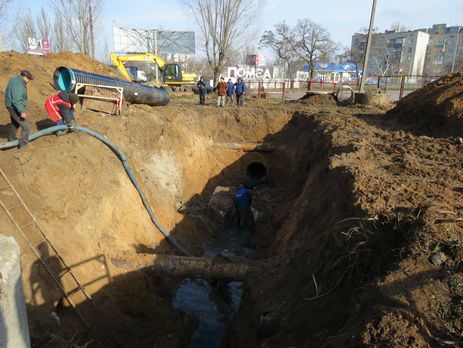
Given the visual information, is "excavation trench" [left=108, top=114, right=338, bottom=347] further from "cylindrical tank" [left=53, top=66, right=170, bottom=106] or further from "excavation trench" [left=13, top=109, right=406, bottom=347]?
"cylindrical tank" [left=53, top=66, right=170, bottom=106]

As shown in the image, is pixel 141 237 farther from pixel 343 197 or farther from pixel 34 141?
pixel 343 197

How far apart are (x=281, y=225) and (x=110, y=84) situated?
327 inches

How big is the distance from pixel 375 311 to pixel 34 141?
348 inches

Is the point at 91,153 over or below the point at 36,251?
over

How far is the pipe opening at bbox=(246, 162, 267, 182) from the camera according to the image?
733 inches

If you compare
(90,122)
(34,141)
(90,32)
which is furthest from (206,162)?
(90,32)

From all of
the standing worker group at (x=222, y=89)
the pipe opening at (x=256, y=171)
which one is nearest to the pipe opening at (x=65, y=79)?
the pipe opening at (x=256, y=171)

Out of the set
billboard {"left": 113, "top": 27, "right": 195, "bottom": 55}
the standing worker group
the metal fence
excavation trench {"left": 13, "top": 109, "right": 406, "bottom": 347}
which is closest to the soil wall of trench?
excavation trench {"left": 13, "top": 109, "right": 406, "bottom": 347}

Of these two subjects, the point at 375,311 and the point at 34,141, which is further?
the point at 34,141

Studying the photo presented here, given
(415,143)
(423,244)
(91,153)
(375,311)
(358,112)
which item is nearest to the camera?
(375,311)

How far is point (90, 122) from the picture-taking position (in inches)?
466

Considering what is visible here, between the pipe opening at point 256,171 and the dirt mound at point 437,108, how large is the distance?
22.0 feet

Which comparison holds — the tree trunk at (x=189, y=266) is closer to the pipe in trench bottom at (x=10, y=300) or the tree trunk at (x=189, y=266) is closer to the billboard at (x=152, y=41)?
the pipe in trench bottom at (x=10, y=300)

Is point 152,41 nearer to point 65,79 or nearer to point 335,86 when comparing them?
point 335,86
